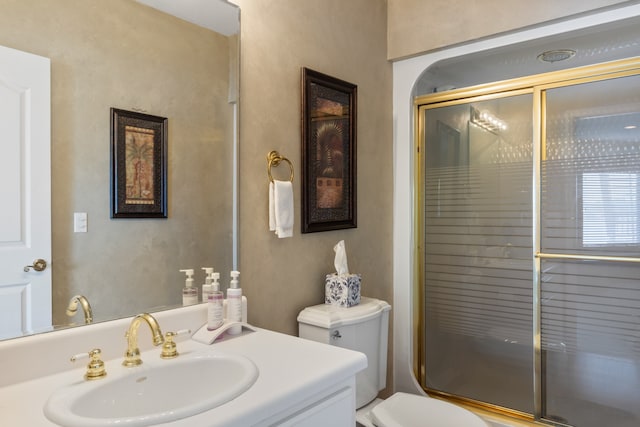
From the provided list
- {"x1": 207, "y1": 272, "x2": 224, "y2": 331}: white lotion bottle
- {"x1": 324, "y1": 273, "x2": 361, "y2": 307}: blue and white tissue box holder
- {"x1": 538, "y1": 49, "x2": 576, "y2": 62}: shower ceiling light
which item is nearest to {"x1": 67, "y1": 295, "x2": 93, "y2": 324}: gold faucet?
{"x1": 207, "y1": 272, "x2": 224, "y2": 331}: white lotion bottle

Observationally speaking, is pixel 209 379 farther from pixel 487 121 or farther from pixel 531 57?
pixel 531 57

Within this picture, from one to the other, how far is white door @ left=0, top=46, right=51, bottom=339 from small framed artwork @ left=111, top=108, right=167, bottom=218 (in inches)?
7.0

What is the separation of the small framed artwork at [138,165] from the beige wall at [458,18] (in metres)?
1.55

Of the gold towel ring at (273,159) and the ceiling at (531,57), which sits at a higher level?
the ceiling at (531,57)

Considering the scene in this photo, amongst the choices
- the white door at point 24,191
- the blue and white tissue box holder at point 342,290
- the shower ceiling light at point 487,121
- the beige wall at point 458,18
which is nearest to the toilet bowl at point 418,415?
the blue and white tissue box holder at point 342,290

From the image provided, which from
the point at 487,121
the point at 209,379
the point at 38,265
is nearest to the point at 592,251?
the point at 487,121

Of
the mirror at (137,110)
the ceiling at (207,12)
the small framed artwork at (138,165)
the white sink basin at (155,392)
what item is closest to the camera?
the white sink basin at (155,392)

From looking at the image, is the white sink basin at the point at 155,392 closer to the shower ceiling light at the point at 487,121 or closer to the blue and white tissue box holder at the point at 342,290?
the blue and white tissue box holder at the point at 342,290

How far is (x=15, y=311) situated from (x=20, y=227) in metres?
0.21

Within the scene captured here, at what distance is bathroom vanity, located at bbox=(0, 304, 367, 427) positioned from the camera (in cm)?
97

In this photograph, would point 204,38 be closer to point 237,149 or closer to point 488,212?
point 237,149

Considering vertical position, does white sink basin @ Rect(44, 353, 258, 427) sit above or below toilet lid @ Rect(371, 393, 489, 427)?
above

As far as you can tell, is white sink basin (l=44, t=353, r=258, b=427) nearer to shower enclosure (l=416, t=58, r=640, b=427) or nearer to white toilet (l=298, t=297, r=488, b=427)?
white toilet (l=298, t=297, r=488, b=427)

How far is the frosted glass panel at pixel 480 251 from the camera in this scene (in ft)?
7.41
